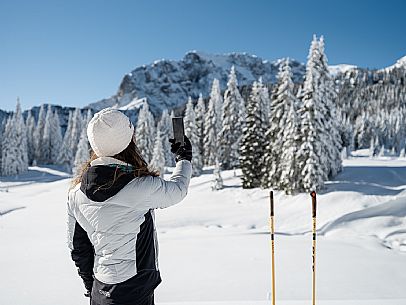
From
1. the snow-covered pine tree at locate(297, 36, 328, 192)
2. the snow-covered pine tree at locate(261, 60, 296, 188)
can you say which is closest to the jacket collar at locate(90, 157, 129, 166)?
the snow-covered pine tree at locate(297, 36, 328, 192)

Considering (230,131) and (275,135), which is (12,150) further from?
(275,135)

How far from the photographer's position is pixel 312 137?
23562 millimetres

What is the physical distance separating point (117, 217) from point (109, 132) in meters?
0.61

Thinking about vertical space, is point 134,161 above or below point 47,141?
below

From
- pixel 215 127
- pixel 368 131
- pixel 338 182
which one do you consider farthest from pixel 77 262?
pixel 368 131

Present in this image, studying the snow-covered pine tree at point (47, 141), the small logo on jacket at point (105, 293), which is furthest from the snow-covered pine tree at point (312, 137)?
the snow-covered pine tree at point (47, 141)

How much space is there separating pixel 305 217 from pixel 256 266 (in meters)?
12.2

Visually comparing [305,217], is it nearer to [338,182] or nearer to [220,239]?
[338,182]

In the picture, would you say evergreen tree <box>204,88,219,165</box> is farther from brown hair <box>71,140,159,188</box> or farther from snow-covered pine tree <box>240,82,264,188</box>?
brown hair <box>71,140,159,188</box>

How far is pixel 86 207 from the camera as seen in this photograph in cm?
251

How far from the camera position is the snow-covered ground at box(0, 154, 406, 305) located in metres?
6.46

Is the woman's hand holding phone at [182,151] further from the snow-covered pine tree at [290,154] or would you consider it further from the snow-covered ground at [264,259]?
the snow-covered pine tree at [290,154]

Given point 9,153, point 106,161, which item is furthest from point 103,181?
point 9,153

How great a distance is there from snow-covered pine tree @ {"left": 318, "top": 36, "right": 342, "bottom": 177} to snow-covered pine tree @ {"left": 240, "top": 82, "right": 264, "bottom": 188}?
777cm
